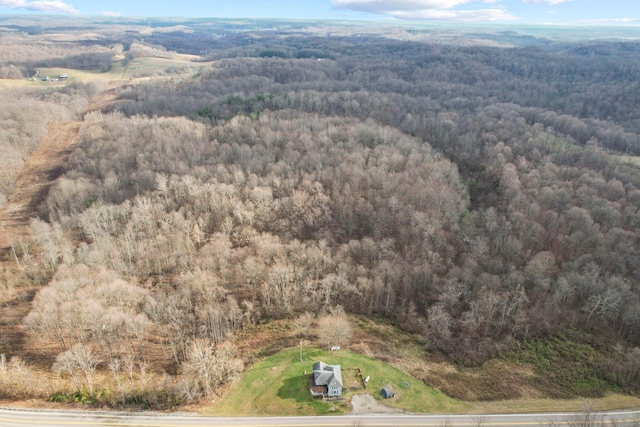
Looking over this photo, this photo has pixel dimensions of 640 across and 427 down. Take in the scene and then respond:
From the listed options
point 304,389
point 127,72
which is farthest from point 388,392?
point 127,72

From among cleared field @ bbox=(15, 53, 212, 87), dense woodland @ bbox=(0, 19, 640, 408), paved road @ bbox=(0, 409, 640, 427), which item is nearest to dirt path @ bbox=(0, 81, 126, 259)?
dense woodland @ bbox=(0, 19, 640, 408)

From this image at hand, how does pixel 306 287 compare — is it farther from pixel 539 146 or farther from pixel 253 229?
pixel 539 146

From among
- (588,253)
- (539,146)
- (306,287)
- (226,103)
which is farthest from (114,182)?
(539,146)

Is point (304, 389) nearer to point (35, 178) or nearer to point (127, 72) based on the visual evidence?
point (35, 178)

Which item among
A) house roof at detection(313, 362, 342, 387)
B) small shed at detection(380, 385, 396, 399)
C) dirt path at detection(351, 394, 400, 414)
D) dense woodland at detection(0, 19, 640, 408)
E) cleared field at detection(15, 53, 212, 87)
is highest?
cleared field at detection(15, 53, 212, 87)

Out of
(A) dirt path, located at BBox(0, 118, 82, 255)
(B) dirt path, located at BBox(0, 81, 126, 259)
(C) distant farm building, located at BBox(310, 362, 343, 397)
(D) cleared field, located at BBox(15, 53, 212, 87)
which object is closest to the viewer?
(C) distant farm building, located at BBox(310, 362, 343, 397)

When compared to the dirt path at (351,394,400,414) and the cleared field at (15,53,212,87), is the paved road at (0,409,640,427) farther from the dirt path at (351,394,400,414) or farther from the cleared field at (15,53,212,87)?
the cleared field at (15,53,212,87)

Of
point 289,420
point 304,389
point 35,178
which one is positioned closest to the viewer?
point 289,420
